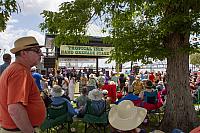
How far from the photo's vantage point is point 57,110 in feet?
27.5

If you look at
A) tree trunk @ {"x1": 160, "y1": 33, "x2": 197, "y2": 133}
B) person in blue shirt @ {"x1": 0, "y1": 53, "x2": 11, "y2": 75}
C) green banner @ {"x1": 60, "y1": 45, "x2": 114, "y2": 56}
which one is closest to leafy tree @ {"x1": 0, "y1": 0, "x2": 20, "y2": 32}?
person in blue shirt @ {"x1": 0, "y1": 53, "x2": 11, "y2": 75}

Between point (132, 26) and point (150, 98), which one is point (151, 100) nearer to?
point (150, 98)

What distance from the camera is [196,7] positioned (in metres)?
8.13

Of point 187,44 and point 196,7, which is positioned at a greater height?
point 196,7

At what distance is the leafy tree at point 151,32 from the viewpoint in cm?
821

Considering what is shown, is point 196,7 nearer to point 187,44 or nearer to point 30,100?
point 187,44

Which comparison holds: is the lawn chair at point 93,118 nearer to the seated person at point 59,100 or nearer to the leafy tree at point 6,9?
the seated person at point 59,100

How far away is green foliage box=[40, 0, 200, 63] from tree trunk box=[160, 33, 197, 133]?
1.39ft

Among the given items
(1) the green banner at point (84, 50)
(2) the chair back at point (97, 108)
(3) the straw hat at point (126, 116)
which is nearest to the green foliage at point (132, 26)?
(2) the chair back at point (97, 108)

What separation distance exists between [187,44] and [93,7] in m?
2.41

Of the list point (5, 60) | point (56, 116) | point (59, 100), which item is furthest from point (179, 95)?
point (5, 60)

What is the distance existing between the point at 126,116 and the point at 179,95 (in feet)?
17.5

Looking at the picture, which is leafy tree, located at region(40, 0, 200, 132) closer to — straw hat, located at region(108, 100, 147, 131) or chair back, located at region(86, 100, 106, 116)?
chair back, located at region(86, 100, 106, 116)

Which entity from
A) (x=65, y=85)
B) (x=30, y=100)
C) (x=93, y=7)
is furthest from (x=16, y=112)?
(x=65, y=85)
